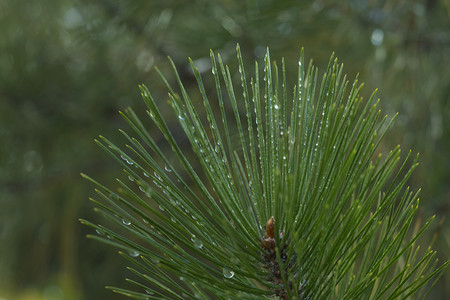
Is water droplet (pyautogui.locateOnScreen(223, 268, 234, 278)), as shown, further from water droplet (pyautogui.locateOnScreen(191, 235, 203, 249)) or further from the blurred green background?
the blurred green background

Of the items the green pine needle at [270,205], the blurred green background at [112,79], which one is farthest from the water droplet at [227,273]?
the blurred green background at [112,79]

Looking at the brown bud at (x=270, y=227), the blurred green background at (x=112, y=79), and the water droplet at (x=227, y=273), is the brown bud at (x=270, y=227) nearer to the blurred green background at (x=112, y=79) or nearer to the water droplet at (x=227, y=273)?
the water droplet at (x=227, y=273)

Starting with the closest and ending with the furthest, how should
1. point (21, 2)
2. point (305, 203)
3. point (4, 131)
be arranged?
point (305, 203), point (4, 131), point (21, 2)

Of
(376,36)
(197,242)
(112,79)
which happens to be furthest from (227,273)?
(112,79)

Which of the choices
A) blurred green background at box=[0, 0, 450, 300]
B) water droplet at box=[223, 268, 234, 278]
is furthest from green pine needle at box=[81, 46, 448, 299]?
blurred green background at box=[0, 0, 450, 300]

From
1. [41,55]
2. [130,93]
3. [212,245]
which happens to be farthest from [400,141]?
[41,55]

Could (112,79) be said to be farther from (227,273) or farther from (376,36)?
(227,273)

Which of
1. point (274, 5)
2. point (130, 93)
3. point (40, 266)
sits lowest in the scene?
point (40, 266)

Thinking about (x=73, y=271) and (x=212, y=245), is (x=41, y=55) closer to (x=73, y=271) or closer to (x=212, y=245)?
(x=73, y=271)
